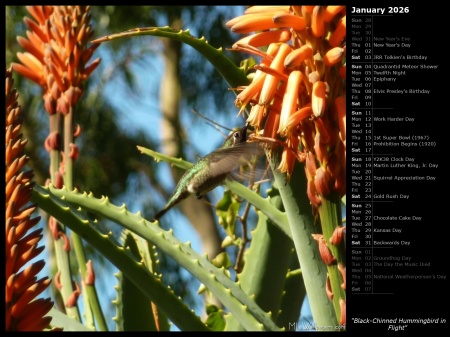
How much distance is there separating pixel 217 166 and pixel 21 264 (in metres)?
1.03

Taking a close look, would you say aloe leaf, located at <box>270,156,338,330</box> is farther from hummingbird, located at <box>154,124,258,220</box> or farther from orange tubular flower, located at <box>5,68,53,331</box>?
orange tubular flower, located at <box>5,68,53,331</box>

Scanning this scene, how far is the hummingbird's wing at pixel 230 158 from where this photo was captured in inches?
81.9

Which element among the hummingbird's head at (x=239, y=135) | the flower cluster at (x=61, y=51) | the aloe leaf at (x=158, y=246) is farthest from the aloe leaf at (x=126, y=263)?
the hummingbird's head at (x=239, y=135)

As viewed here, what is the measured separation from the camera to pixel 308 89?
1524 millimetres

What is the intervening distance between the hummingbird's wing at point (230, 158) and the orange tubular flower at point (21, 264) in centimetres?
84

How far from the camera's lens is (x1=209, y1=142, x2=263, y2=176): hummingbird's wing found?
6.82ft

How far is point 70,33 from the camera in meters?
2.00

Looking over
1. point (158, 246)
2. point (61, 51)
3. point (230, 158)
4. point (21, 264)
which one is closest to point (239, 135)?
point (230, 158)

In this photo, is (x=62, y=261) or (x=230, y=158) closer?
(x=62, y=261)

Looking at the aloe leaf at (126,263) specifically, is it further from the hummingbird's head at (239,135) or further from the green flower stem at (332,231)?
the hummingbird's head at (239,135)

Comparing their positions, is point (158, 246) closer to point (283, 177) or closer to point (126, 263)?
point (126, 263)

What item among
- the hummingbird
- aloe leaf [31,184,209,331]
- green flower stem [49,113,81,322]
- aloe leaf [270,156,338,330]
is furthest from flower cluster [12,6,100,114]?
aloe leaf [270,156,338,330]
